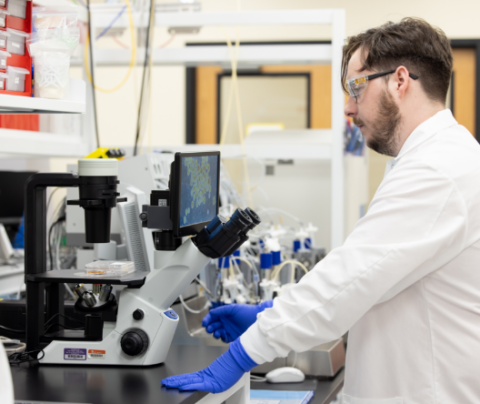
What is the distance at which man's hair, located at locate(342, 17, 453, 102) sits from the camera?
3.93 feet

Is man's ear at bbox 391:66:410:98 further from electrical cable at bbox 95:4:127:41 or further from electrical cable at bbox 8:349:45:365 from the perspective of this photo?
electrical cable at bbox 95:4:127:41

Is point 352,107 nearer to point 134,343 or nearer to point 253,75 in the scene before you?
point 134,343

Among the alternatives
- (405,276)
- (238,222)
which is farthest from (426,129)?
(238,222)

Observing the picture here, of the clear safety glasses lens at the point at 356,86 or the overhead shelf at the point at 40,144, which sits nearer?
the clear safety glasses lens at the point at 356,86

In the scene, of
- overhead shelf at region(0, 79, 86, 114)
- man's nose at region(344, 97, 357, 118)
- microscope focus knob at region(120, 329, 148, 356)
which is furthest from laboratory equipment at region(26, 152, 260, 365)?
man's nose at region(344, 97, 357, 118)

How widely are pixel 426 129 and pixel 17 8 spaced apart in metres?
0.84

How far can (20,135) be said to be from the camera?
1.85 meters

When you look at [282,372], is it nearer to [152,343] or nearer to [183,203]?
[152,343]

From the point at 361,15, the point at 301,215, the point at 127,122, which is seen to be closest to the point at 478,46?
the point at 361,15

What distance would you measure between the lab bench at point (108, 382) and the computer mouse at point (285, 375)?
1.02 ft

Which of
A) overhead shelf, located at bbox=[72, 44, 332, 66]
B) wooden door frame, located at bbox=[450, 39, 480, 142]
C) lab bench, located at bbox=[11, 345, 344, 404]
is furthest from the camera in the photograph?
wooden door frame, located at bbox=[450, 39, 480, 142]

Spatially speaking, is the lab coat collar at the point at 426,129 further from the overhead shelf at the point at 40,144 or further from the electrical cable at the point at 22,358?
the overhead shelf at the point at 40,144

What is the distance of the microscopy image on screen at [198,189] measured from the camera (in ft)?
3.86

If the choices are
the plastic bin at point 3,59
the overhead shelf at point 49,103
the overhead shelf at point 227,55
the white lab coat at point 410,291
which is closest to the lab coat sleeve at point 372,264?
the white lab coat at point 410,291
